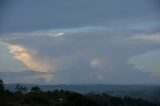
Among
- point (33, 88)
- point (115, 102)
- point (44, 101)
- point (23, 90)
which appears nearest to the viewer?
point (44, 101)

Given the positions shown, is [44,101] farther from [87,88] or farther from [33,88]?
[87,88]

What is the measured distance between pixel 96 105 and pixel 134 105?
12872mm

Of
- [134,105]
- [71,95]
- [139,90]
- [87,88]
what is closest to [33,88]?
[71,95]

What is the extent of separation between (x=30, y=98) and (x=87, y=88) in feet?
199

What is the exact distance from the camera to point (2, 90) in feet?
148

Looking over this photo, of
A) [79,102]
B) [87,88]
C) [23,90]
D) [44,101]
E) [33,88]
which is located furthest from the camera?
[87,88]

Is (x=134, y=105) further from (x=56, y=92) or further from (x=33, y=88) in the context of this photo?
(x=33, y=88)

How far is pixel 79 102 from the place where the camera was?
44.8 m

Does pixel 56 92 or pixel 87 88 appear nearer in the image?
pixel 56 92

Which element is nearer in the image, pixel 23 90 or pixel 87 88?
pixel 23 90

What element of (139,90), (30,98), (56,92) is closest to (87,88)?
(139,90)

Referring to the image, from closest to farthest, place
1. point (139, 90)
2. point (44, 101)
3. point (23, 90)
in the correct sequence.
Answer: point (44, 101) < point (23, 90) < point (139, 90)

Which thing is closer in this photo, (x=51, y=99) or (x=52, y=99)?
(x=51, y=99)

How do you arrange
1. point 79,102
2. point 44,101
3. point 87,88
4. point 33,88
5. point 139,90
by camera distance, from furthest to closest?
point 87,88 < point 139,90 < point 33,88 < point 79,102 < point 44,101
